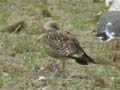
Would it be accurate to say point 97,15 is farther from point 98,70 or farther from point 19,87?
point 19,87

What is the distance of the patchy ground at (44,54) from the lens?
283 inches

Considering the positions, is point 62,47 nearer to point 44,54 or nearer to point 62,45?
point 62,45

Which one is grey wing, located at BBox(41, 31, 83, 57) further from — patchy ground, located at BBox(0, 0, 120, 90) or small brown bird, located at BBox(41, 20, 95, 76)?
patchy ground, located at BBox(0, 0, 120, 90)

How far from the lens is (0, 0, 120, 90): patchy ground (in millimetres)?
7195

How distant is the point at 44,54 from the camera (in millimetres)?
8438

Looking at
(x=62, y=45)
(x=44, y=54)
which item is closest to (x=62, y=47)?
(x=62, y=45)

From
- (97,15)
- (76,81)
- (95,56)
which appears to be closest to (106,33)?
(95,56)

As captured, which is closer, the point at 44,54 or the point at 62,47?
the point at 62,47

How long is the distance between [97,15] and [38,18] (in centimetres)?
131

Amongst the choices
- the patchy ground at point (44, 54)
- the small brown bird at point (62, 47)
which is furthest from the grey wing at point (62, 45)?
the patchy ground at point (44, 54)

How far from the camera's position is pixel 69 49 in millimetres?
7188

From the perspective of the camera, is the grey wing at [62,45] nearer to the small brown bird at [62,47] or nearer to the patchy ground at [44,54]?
the small brown bird at [62,47]

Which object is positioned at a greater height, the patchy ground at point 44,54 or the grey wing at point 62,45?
the grey wing at point 62,45

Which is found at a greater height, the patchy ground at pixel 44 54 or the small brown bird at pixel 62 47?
the small brown bird at pixel 62 47
